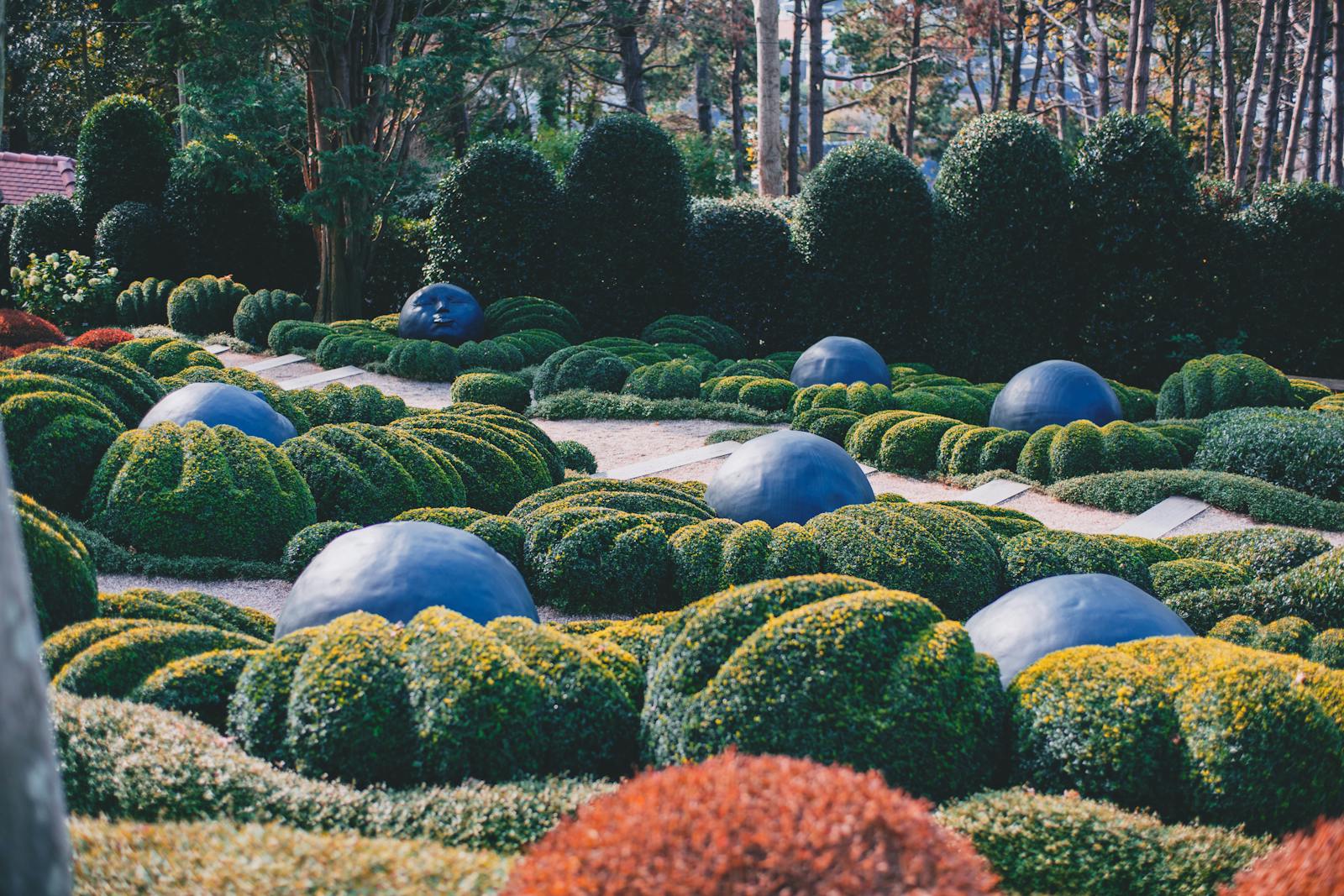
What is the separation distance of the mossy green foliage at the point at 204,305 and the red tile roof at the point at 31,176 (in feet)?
30.6

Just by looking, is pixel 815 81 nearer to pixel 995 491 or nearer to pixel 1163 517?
pixel 995 491

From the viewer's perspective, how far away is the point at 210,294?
1828 centimetres

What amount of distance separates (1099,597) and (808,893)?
3.25 m

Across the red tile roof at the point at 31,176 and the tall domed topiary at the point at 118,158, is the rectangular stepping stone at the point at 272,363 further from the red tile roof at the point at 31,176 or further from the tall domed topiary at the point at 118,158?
the red tile roof at the point at 31,176

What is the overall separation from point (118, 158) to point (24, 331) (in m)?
9.24

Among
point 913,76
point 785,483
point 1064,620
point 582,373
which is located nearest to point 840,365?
point 582,373

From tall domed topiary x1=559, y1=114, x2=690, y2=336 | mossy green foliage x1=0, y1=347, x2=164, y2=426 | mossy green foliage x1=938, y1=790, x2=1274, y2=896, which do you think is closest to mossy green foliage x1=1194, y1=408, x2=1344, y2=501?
mossy green foliage x1=938, y1=790, x2=1274, y2=896

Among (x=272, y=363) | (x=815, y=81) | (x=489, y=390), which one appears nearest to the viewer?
(x=489, y=390)

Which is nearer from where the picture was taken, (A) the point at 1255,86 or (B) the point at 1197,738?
(B) the point at 1197,738

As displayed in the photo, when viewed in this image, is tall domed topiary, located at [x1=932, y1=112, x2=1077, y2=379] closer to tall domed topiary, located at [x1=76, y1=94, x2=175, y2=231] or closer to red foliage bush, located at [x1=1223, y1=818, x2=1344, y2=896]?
red foliage bush, located at [x1=1223, y1=818, x2=1344, y2=896]

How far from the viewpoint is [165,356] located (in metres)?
10.7

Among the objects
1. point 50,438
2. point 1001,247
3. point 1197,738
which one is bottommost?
point 1197,738

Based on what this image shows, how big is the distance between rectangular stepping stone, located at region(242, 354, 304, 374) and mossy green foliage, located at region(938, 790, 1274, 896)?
13549mm

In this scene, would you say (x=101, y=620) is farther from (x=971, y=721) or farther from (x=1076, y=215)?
(x=1076, y=215)
